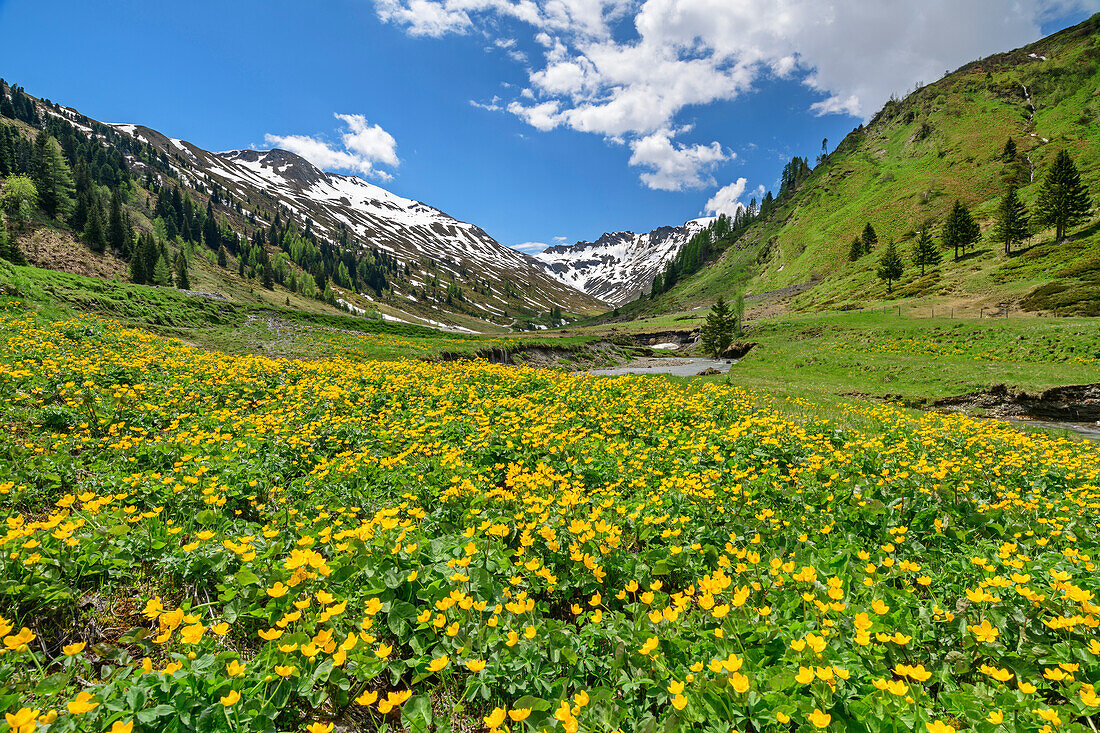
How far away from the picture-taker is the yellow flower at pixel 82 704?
7.01 ft

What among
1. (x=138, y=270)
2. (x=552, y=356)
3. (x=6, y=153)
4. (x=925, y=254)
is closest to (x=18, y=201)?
(x=138, y=270)

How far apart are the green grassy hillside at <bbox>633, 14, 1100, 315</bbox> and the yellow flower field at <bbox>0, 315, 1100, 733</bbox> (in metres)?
52.3

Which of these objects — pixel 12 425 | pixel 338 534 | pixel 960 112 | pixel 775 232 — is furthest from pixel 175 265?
pixel 960 112

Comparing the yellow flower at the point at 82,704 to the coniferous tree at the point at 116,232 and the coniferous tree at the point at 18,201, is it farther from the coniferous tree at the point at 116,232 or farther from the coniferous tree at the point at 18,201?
the coniferous tree at the point at 116,232

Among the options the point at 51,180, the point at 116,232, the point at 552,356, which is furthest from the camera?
the point at 51,180

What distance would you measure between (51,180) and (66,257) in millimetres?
30904

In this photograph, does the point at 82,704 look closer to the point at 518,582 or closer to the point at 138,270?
the point at 518,582

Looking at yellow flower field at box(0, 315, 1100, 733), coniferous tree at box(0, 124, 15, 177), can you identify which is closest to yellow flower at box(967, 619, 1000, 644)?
yellow flower field at box(0, 315, 1100, 733)

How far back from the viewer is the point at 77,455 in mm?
6520

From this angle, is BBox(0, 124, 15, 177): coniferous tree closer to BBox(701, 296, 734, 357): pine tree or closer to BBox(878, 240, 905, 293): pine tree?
BBox(701, 296, 734, 357): pine tree

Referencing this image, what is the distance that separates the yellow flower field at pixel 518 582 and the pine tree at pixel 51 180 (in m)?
112

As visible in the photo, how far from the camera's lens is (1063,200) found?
2288 inches

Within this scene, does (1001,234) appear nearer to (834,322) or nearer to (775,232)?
(834,322)

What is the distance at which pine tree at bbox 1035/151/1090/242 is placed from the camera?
191ft
